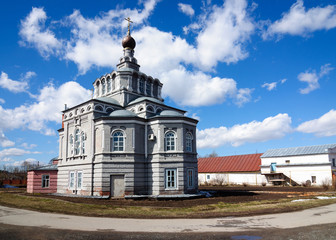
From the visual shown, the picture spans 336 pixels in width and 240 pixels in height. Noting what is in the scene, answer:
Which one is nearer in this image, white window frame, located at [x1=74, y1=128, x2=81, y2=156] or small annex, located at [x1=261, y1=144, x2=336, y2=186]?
white window frame, located at [x1=74, y1=128, x2=81, y2=156]

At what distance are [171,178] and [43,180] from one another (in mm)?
13954

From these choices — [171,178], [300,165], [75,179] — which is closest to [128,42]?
[75,179]

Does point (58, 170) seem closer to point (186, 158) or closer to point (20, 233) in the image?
point (186, 158)

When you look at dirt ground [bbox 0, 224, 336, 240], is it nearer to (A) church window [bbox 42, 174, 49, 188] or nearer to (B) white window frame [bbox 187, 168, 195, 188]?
(B) white window frame [bbox 187, 168, 195, 188]

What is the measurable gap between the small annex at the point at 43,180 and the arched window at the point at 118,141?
→ 30.4ft

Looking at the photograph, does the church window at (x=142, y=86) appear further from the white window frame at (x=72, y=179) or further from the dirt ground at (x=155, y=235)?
the dirt ground at (x=155, y=235)

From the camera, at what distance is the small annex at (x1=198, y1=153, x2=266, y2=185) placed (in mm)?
41281

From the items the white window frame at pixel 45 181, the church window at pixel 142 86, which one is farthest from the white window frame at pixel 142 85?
the white window frame at pixel 45 181

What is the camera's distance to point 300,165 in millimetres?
36938

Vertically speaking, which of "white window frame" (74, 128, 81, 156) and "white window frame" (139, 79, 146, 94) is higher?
"white window frame" (139, 79, 146, 94)

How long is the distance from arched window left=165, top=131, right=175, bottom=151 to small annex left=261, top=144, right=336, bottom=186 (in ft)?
70.7

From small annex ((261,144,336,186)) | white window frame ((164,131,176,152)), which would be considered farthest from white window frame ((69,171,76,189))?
small annex ((261,144,336,186))

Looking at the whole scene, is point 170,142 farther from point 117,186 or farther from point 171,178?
point 117,186

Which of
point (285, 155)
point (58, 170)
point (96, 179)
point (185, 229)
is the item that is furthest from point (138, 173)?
point (285, 155)
